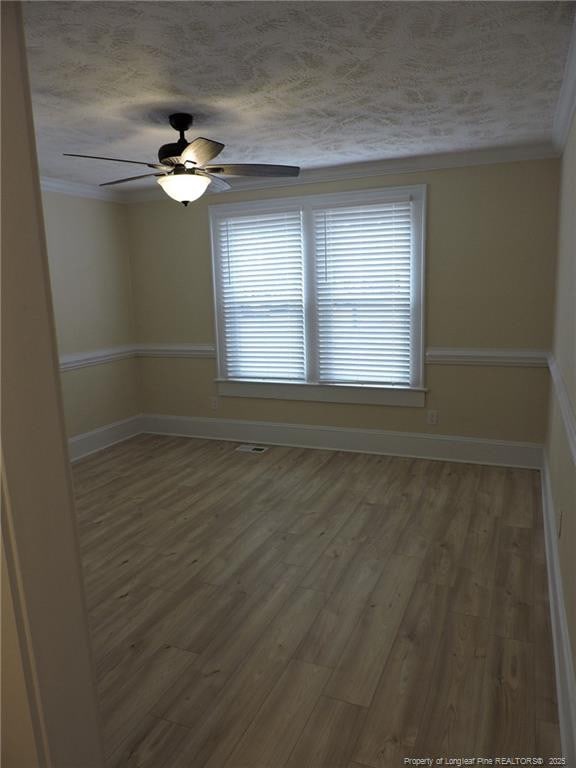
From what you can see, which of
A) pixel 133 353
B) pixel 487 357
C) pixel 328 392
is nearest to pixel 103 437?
pixel 133 353

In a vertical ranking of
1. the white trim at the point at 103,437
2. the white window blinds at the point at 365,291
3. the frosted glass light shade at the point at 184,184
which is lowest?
the white trim at the point at 103,437

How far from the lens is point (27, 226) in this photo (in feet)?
3.56

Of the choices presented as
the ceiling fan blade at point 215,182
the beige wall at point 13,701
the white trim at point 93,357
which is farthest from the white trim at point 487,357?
the beige wall at point 13,701

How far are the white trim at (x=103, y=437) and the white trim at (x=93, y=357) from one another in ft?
2.19

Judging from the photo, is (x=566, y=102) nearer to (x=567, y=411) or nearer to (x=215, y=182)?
(x=567, y=411)

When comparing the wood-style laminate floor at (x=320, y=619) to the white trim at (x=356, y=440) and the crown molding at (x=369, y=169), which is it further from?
the crown molding at (x=369, y=169)

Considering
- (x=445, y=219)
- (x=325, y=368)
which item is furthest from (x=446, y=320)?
(x=325, y=368)

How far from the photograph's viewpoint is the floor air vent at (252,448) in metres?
5.15

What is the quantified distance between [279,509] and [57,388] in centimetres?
280

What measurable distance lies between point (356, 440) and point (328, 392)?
53 cm

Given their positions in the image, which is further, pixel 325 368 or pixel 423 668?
pixel 325 368

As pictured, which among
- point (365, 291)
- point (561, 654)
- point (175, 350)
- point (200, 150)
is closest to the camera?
point (561, 654)

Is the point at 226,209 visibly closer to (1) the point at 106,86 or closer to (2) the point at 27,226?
(1) the point at 106,86

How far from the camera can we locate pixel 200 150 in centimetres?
271
